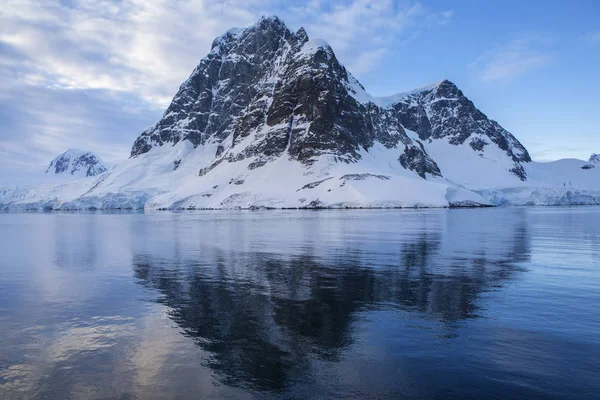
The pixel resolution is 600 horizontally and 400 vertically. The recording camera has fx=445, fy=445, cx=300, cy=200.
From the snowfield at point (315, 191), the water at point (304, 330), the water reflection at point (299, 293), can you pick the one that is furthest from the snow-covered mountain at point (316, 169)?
the water at point (304, 330)

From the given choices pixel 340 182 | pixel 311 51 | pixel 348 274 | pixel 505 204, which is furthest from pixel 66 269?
pixel 311 51

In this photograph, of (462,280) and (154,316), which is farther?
(462,280)

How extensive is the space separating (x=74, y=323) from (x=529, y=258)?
2053cm

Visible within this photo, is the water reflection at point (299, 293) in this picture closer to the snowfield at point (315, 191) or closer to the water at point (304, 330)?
the water at point (304, 330)

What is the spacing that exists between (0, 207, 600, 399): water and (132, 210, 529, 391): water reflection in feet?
0.20

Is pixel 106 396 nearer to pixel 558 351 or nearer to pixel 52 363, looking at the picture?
pixel 52 363

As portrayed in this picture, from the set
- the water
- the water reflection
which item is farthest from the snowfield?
the water

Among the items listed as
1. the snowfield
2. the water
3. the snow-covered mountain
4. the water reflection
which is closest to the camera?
the water

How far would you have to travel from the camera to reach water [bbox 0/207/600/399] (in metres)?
7.78

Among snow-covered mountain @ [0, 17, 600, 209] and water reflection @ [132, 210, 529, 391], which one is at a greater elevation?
snow-covered mountain @ [0, 17, 600, 209]

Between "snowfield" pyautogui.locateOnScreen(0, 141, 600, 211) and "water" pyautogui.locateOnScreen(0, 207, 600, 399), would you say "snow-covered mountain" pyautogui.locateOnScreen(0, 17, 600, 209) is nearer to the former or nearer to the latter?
"snowfield" pyautogui.locateOnScreen(0, 141, 600, 211)

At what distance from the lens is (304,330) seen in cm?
1069

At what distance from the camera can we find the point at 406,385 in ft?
25.1

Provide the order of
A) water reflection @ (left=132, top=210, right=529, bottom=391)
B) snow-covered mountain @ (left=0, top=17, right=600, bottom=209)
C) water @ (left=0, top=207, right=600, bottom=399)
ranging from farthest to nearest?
snow-covered mountain @ (left=0, top=17, right=600, bottom=209)
water reflection @ (left=132, top=210, right=529, bottom=391)
water @ (left=0, top=207, right=600, bottom=399)
